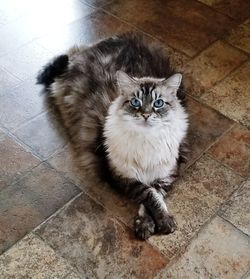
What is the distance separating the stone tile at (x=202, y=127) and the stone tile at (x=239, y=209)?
0.85 feet

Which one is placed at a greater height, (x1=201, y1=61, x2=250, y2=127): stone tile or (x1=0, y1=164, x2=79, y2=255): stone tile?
(x1=0, y1=164, x2=79, y2=255): stone tile

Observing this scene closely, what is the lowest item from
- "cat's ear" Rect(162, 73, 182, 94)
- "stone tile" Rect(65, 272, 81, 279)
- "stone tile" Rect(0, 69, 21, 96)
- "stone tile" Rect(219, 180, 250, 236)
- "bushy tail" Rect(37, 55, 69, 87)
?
"stone tile" Rect(219, 180, 250, 236)

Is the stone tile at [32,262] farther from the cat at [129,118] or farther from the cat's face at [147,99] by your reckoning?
the cat's face at [147,99]

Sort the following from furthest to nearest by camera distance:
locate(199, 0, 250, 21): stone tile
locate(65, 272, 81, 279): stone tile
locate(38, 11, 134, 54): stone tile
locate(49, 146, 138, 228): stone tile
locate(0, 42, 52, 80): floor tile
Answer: locate(199, 0, 250, 21): stone tile < locate(38, 11, 134, 54): stone tile < locate(0, 42, 52, 80): floor tile < locate(49, 146, 138, 228): stone tile < locate(65, 272, 81, 279): stone tile

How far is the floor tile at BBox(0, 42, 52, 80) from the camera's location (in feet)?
8.44

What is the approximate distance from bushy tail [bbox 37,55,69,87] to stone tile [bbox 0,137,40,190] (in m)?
0.41

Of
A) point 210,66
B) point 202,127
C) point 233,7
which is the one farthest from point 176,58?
point 233,7

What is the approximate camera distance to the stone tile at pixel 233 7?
2.99 m

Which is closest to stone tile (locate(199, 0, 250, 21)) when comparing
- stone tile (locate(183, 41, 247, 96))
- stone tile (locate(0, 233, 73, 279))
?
stone tile (locate(183, 41, 247, 96))

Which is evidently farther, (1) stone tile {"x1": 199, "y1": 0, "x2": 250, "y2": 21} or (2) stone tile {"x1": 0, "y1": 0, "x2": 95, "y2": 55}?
(1) stone tile {"x1": 199, "y1": 0, "x2": 250, "y2": 21}

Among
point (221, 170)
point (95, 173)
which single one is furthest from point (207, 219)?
point (95, 173)

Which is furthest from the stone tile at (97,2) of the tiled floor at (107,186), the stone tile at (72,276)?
the stone tile at (72,276)

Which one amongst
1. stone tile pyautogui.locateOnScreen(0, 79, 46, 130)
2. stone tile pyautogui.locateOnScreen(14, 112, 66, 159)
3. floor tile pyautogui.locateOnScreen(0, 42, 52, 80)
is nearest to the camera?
stone tile pyautogui.locateOnScreen(14, 112, 66, 159)

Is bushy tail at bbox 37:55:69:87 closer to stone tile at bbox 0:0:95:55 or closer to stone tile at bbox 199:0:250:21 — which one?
stone tile at bbox 0:0:95:55
